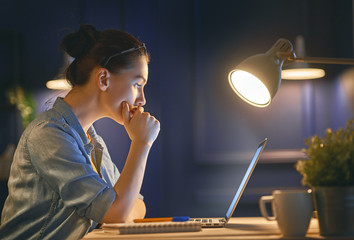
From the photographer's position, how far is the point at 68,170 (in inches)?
54.7

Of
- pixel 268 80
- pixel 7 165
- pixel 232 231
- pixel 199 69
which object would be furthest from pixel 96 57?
pixel 7 165

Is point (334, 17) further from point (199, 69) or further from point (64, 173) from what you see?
point (64, 173)

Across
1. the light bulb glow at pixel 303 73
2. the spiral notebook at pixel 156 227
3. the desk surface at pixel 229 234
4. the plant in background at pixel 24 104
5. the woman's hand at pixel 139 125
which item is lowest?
the desk surface at pixel 229 234

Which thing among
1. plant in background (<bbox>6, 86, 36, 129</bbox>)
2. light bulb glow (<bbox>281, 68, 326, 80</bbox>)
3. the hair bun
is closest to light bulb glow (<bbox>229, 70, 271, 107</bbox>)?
the hair bun

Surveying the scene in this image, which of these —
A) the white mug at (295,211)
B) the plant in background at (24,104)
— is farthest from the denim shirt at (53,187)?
the plant in background at (24,104)

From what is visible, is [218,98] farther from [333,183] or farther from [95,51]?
[333,183]

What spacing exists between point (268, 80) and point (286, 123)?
145cm

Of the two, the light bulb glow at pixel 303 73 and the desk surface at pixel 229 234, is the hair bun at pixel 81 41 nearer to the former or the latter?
the desk surface at pixel 229 234

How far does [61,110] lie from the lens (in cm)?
165

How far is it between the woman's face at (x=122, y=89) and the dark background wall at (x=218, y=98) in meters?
0.93

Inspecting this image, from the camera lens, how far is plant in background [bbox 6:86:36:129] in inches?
127

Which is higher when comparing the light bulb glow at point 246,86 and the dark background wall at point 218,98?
the dark background wall at point 218,98

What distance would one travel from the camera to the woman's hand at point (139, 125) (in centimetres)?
166

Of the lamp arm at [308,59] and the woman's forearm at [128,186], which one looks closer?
the lamp arm at [308,59]
